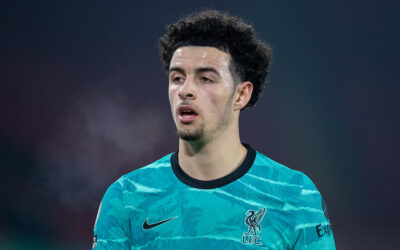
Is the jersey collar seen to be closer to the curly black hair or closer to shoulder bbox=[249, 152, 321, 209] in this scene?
shoulder bbox=[249, 152, 321, 209]

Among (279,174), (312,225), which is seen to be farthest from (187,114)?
(312,225)

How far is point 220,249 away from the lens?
111 inches

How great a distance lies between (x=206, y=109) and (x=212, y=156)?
32 centimetres

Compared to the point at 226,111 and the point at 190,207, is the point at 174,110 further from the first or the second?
the point at 190,207

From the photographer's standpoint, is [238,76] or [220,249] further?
[238,76]

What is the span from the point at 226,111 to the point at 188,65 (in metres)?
0.38

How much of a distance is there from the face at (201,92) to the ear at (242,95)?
0.08 m

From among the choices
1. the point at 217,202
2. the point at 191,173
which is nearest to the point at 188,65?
the point at 191,173

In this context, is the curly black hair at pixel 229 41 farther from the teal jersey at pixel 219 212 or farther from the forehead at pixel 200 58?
the teal jersey at pixel 219 212

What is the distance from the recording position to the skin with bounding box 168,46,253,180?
9.43 ft

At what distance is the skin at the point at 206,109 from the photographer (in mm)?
2875

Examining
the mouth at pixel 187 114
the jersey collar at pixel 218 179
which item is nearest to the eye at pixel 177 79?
the mouth at pixel 187 114

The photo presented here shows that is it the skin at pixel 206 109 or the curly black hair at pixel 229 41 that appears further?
the curly black hair at pixel 229 41

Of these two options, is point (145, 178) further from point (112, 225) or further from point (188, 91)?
point (188, 91)
